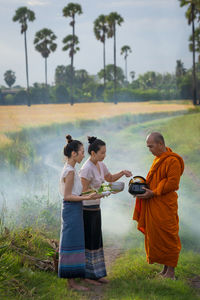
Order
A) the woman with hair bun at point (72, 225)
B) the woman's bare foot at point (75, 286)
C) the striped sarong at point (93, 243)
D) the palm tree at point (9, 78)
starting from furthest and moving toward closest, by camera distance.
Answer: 1. the palm tree at point (9, 78)
2. the striped sarong at point (93, 243)
3. the woman's bare foot at point (75, 286)
4. the woman with hair bun at point (72, 225)

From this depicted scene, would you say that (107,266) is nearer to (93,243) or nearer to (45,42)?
(93,243)

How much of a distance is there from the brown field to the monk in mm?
8763

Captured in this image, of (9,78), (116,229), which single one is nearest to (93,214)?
(116,229)

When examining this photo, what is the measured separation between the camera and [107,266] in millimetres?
6285

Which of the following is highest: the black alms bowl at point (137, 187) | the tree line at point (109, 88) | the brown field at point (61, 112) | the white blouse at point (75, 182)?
the tree line at point (109, 88)

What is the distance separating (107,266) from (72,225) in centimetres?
165

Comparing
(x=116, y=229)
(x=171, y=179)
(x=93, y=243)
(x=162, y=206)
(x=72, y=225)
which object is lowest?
(x=116, y=229)

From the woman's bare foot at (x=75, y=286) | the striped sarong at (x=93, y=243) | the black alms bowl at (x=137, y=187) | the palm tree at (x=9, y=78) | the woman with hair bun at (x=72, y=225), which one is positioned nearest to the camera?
the woman with hair bun at (x=72, y=225)

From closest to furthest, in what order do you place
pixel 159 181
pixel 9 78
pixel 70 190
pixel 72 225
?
pixel 70 190
pixel 72 225
pixel 159 181
pixel 9 78

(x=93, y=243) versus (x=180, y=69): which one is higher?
(x=180, y=69)

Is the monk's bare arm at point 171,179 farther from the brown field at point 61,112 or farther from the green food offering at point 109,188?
the brown field at point 61,112

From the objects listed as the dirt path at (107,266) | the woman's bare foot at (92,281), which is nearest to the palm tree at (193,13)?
the dirt path at (107,266)

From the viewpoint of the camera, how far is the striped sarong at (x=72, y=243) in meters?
4.93

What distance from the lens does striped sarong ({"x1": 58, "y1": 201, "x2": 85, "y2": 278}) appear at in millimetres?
4934
